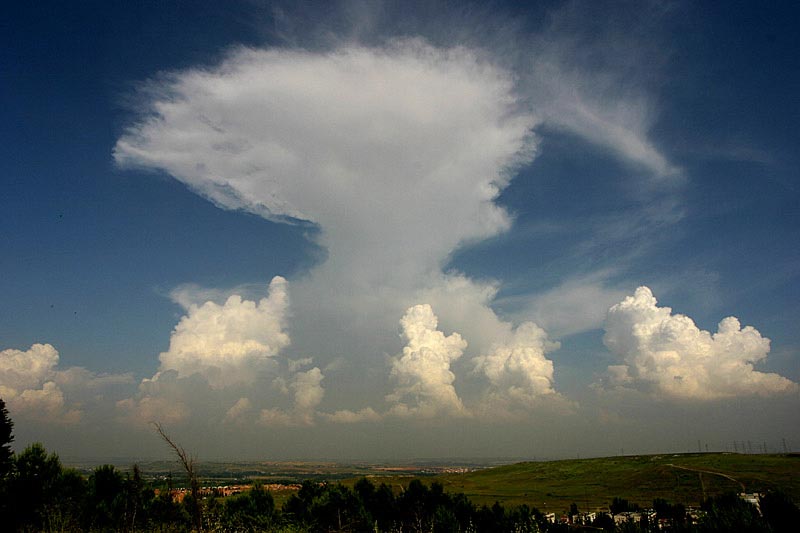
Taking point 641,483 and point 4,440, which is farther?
point 641,483

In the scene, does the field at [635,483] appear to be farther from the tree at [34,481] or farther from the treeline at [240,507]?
the tree at [34,481]

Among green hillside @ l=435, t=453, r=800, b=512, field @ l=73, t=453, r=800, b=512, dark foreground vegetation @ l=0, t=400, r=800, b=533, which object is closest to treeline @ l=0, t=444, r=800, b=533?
dark foreground vegetation @ l=0, t=400, r=800, b=533

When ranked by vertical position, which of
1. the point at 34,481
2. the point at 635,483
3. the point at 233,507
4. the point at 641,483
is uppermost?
the point at 34,481

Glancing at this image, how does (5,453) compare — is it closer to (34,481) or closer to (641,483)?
(34,481)

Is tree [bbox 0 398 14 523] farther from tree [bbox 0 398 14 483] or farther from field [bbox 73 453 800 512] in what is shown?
field [bbox 73 453 800 512]

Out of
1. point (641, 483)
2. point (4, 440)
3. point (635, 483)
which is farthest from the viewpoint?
point (635, 483)

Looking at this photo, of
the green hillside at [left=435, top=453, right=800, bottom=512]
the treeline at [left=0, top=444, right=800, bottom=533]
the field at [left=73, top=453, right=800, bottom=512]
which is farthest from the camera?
the green hillside at [left=435, top=453, right=800, bottom=512]

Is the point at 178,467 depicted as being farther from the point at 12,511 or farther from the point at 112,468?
the point at 112,468

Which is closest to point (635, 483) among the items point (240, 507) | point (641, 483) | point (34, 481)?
point (641, 483)

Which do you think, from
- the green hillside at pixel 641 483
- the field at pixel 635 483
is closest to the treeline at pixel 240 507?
the field at pixel 635 483

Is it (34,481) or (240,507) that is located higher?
(34,481)
